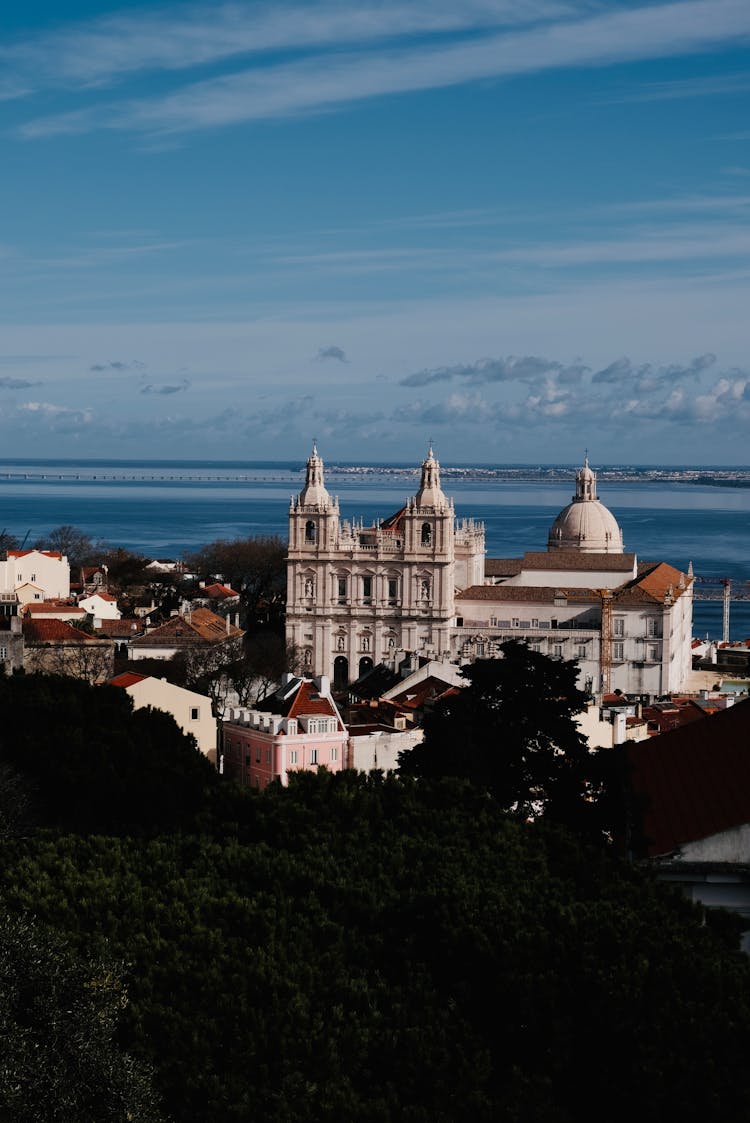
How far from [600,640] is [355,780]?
32.7m

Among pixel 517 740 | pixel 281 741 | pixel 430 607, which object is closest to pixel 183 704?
pixel 281 741

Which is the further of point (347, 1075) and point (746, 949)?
point (746, 949)

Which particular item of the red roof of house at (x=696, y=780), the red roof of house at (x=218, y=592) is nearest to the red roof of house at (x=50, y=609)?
the red roof of house at (x=218, y=592)

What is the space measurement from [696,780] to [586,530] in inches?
1732

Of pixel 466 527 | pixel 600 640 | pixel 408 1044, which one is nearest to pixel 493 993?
pixel 408 1044

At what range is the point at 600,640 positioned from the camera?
5016 centimetres

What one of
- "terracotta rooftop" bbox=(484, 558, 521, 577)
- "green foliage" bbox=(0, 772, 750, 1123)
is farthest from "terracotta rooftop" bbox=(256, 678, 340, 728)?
"terracotta rooftop" bbox=(484, 558, 521, 577)

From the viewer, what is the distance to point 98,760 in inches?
741

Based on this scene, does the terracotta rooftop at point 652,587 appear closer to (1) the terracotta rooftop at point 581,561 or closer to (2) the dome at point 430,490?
(1) the terracotta rooftop at point 581,561

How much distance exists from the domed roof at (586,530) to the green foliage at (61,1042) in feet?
163

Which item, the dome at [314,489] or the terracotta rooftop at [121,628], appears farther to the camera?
the dome at [314,489]

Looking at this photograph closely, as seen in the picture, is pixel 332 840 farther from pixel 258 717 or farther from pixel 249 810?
pixel 258 717

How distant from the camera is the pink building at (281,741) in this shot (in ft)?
86.4

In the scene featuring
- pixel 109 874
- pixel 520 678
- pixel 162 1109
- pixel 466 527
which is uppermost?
pixel 466 527
